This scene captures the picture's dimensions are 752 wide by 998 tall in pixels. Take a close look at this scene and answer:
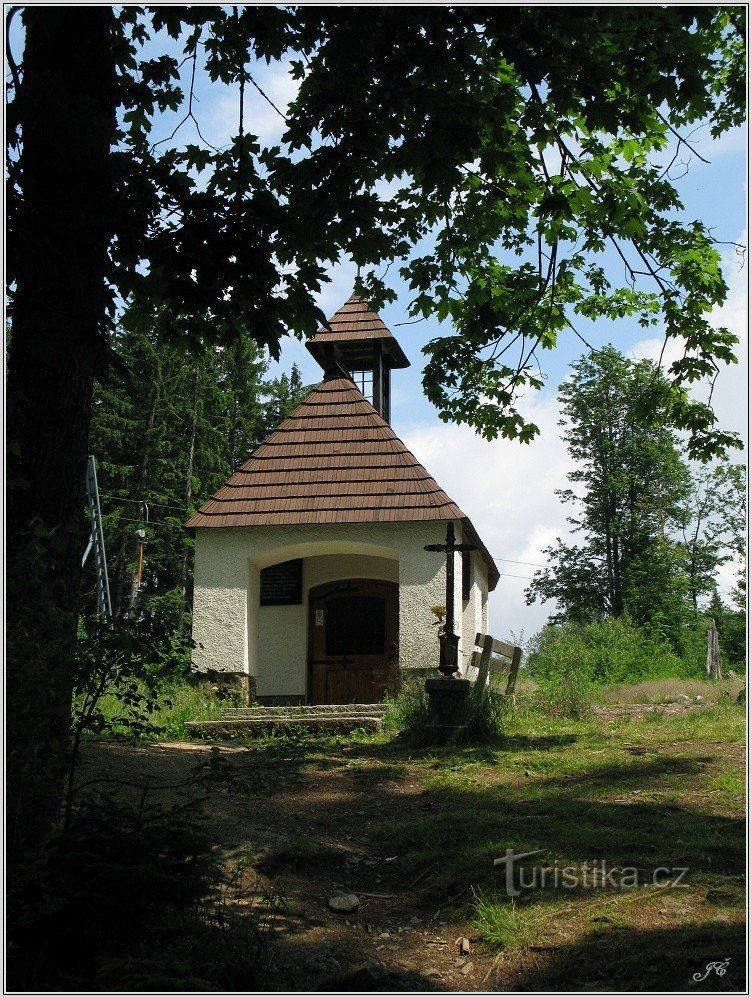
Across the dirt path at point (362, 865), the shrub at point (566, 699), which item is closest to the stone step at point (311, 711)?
the dirt path at point (362, 865)

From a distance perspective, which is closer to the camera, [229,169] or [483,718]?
[229,169]

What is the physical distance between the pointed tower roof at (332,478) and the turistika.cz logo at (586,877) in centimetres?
876

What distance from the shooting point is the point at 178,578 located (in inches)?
1400

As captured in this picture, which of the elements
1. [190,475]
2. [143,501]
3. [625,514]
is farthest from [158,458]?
[625,514]

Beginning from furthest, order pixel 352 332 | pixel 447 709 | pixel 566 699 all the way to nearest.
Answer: pixel 352 332 → pixel 566 699 → pixel 447 709

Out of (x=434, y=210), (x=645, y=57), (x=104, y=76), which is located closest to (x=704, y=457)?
(x=434, y=210)

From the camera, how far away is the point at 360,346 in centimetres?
1745

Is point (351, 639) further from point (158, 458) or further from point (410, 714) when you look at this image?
point (158, 458)

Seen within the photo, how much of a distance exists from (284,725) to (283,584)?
4.94m

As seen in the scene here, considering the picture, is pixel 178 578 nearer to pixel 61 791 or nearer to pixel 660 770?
pixel 660 770

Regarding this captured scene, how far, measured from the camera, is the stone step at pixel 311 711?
12.4 meters

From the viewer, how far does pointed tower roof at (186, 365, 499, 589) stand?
1470 centimetres

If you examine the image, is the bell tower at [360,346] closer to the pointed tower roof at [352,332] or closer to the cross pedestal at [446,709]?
the pointed tower roof at [352,332]

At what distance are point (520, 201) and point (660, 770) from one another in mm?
5726
